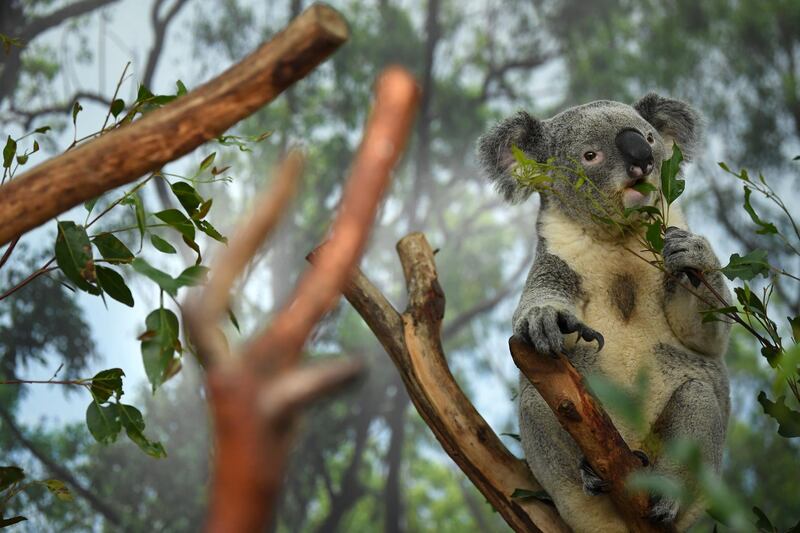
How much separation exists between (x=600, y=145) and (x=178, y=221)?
1392mm

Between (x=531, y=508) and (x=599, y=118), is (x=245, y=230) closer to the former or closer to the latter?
(x=531, y=508)

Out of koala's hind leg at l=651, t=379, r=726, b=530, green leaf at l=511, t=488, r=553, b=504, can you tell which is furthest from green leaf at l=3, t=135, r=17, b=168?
koala's hind leg at l=651, t=379, r=726, b=530

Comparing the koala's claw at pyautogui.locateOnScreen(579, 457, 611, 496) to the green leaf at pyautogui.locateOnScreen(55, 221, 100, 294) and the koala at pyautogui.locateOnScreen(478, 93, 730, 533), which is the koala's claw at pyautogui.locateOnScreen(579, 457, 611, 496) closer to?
the koala at pyautogui.locateOnScreen(478, 93, 730, 533)

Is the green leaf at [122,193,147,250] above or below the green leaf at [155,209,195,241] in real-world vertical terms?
below

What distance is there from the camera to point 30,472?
706cm

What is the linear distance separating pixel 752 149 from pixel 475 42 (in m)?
3.66

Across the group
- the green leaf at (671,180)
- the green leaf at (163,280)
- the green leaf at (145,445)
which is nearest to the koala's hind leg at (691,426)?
the green leaf at (671,180)

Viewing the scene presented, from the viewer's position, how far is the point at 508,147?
113 inches

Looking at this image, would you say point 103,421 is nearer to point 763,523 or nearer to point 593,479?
point 593,479

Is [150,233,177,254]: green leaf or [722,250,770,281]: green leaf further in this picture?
[722,250,770,281]: green leaf

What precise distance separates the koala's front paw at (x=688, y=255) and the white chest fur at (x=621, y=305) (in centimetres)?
21

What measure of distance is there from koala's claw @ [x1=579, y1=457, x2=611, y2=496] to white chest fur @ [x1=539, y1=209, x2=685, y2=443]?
296mm

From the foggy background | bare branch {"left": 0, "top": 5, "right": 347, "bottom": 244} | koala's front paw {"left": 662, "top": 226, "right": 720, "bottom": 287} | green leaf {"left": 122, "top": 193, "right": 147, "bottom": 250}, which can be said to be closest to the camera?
bare branch {"left": 0, "top": 5, "right": 347, "bottom": 244}

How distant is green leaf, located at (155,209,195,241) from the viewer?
1.72m
